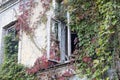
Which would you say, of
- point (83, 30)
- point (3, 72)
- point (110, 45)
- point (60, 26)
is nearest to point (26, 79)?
point (3, 72)

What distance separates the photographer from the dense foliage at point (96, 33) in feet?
23.1

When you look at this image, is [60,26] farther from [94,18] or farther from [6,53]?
[6,53]

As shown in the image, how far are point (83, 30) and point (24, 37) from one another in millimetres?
3039

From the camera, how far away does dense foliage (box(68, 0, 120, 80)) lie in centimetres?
705

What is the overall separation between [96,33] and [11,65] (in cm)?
360

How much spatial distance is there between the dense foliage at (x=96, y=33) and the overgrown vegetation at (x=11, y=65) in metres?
2.12

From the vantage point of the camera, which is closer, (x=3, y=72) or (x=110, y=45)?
(x=110, y=45)

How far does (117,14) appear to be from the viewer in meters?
7.07

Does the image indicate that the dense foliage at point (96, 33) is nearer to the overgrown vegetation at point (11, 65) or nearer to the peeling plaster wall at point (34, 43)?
the peeling plaster wall at point (34, 43)

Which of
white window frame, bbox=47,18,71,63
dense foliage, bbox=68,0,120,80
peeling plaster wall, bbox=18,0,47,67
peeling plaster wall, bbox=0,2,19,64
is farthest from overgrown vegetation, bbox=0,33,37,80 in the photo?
dense foliage, bbox=68,0,120,80

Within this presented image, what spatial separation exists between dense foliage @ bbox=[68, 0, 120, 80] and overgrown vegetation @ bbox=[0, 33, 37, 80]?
6.95 feet

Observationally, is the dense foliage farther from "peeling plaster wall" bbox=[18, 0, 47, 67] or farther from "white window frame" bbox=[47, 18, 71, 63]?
"peeling plaster wall" bbox=[18, 0, 47, 67]

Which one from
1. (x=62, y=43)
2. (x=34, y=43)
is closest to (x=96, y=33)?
(x=62, y=43)

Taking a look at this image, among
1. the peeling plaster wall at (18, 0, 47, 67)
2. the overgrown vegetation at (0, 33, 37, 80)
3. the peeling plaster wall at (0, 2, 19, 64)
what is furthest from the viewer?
the peeling plaster wall at (0, 2, 19, 64)
